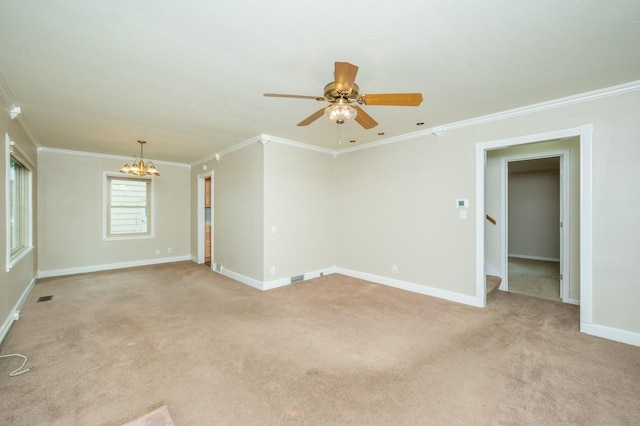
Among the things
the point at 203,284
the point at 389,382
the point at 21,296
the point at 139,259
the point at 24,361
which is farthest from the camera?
the point at 139,259

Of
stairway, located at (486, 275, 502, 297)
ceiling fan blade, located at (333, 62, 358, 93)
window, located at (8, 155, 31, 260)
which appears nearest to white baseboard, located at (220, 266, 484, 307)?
stairway, located at (486, 275, 502, 297)

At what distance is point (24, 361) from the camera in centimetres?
239

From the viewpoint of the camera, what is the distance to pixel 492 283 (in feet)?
14.0

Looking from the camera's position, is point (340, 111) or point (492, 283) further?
point (492, 283)

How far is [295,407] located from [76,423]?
133 centimetres

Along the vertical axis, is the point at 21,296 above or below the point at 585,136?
below

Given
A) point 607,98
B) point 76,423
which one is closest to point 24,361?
point 76,423

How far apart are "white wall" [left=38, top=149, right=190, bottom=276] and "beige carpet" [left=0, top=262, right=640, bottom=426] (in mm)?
2130

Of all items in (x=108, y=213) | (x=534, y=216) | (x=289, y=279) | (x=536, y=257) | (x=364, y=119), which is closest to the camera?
(x=364, y=119)

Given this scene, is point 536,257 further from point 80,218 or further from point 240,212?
point 80,218

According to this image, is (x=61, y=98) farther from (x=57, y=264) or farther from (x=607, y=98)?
(x=607, y=98)

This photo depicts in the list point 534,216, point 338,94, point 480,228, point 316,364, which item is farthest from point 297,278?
point 534,216

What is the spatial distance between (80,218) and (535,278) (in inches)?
356

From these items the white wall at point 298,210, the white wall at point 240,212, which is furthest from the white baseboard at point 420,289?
the white wall at point 240,212
